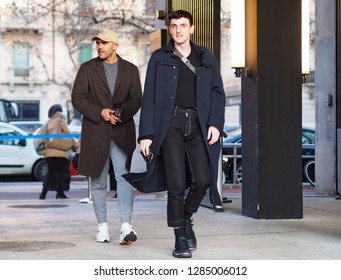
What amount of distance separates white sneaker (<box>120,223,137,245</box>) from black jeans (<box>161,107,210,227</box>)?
0.75 metres

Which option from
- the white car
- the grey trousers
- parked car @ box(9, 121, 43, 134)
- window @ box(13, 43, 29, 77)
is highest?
window @ box(13, 43, 29, 77)

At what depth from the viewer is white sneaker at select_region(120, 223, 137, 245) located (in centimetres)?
811

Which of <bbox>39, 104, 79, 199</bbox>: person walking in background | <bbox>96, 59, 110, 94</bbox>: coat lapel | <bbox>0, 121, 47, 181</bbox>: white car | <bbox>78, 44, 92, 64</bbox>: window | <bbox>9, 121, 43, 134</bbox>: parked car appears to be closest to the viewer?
<bbox>96, 59, 110, 94</bbox>: coat lapel

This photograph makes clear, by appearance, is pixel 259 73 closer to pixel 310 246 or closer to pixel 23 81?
pixel 310 246

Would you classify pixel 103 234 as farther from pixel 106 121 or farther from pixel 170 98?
pixel 170 98

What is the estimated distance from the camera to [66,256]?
754cm

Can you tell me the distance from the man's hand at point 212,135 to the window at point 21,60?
156 feet

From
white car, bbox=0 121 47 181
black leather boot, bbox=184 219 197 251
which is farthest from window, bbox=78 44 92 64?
black leather boot, bbox=184 219 197 251

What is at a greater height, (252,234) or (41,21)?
(41,21)

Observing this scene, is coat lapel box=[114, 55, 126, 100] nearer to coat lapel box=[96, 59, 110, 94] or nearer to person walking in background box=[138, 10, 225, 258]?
coat lapel box=[96, 59, 110, 94]

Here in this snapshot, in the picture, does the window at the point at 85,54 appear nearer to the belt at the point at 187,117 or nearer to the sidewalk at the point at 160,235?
the sidewalk at the point at 160,235
